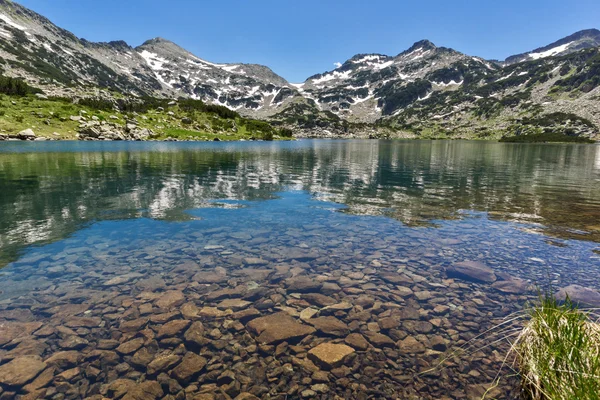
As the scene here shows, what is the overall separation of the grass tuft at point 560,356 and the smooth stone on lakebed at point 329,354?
4.12m

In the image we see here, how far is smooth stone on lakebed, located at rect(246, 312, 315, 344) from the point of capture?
30.2 feet

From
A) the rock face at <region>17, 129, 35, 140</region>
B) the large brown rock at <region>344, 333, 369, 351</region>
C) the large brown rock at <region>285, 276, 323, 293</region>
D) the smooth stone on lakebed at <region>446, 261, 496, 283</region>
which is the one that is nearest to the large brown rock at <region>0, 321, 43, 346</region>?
the large brown rock at <region>285, 276, 323, 293</region>

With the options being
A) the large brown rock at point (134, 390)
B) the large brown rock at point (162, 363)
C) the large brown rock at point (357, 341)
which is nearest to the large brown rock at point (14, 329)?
the large brown rock at point (134, 390)

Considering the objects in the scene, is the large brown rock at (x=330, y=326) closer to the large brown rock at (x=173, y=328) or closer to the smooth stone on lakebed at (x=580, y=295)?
the large brown rock at (x=173, y=328)

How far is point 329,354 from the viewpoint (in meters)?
8.54

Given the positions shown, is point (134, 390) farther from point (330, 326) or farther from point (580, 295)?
point (580, 295)

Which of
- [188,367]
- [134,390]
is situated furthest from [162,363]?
[134,390]

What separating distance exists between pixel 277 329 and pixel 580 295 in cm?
1138

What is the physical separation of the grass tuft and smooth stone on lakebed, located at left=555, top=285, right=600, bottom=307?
5.84 m

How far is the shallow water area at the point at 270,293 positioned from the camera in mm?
7605

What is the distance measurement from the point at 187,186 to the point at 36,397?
1219 inches

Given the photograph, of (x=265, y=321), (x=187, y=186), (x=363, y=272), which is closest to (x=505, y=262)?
(x=363, y=272)

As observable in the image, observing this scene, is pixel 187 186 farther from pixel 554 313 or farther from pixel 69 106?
pixel 69 106

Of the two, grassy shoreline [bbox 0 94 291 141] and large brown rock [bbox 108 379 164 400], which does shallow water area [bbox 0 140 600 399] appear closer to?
large brown rock [bbox 108 379 164 400]
